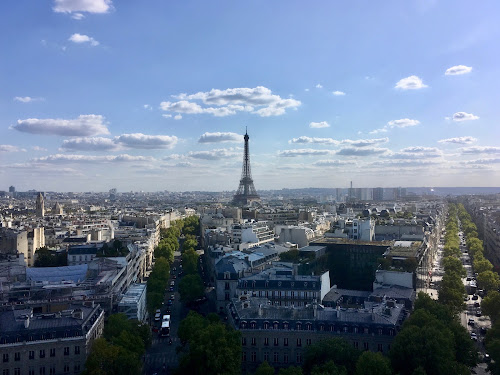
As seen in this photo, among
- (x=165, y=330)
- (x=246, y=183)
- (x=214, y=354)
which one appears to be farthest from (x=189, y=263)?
(x=246, y=183)

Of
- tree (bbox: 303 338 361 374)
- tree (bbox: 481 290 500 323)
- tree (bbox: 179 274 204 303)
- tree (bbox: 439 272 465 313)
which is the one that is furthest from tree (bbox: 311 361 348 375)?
tree (bbox: 179 274 204 303)

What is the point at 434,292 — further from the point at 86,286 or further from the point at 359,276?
the point at 86,286

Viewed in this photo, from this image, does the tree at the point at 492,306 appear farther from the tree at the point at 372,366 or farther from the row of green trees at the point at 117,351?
the row of green trees at the point at 117,351

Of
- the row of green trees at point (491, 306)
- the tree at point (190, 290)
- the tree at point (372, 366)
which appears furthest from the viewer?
the tree at point (190, 290)

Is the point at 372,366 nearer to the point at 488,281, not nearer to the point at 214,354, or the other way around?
the point at 214,354

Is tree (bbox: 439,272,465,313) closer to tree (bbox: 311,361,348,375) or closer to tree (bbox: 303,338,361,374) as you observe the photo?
tree (bbox: 303,338,361,374)

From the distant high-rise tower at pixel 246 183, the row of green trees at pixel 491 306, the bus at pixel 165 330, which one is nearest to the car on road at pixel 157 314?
the bus at pixel 165 330

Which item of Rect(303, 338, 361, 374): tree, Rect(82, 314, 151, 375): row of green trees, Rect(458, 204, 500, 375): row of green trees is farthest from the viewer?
Rect(458, 204, 500, 375): row of green trees
